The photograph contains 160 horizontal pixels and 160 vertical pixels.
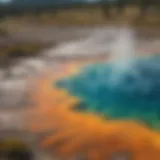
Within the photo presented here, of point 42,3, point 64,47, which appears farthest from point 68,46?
point 42,3

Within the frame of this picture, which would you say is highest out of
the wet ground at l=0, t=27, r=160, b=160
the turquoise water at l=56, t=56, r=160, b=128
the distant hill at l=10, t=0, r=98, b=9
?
the distant hill at l=10, t=0, r=98, b=9

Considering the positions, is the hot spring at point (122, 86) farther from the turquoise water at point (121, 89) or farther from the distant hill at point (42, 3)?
the distant hill at point (42, 3)

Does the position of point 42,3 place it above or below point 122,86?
above

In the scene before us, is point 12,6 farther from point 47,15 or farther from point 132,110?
point 132,110

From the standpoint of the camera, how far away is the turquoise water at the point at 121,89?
0.86m

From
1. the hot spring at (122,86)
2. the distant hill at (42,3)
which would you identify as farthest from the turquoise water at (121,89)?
the distant hill at (42,3)

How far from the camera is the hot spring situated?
2.84ft

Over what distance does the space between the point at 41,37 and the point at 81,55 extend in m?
0.13

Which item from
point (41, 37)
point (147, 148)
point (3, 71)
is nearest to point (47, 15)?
point (41, 37)

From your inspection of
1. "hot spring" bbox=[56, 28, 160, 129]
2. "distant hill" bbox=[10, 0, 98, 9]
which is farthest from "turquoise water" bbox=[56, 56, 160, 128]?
"distant hill" bbox=[10, 0, 98, 9]

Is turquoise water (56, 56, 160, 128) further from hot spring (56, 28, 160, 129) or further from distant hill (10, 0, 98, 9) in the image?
distant hill (10, 0, 98, 9)

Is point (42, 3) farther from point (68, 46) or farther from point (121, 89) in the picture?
point (121, 89)

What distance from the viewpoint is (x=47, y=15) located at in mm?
979

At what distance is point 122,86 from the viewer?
2.98 feet
